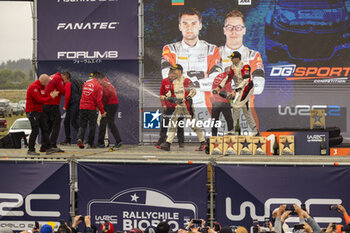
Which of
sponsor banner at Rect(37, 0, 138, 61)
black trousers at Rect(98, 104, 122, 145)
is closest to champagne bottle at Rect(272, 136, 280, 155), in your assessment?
black trousers at Rect(98, 104, 122, 145)

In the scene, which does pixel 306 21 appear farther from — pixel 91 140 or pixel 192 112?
pixel 91 140

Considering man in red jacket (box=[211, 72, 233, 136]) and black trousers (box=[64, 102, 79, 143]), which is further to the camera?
black trousers (box=[64, 102, 79, 143])

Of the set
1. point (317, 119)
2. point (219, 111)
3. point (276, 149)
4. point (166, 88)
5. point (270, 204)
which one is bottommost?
point (270, 204)

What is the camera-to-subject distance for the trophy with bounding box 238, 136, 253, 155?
11.7 meters

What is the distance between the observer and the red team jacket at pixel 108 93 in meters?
14.7

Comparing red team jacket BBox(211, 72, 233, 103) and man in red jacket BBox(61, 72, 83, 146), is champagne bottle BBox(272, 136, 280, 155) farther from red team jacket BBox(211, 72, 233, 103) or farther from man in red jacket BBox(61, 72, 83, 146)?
man in red jacket BBox(61, 72, 83, 146)

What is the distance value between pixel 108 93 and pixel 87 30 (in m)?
1.85

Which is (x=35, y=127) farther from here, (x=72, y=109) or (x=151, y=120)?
(x=151, y=120)

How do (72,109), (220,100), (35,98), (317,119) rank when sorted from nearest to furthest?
(35,98) → (317,119) → (220,100) → (72,109)

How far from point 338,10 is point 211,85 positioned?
3.74 meters

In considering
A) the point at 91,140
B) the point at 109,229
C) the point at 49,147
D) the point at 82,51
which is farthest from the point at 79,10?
the point at 109,229

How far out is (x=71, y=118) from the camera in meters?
15.4

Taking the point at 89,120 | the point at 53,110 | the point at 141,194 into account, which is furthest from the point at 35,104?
the point at 141,194

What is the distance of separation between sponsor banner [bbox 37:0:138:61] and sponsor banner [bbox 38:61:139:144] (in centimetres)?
19
